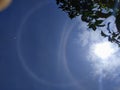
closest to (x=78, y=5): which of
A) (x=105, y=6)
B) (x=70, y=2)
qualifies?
(x=70, y=2)

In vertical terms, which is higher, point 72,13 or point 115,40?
point 72,13

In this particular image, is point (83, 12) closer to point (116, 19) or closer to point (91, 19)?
point (91, 19)

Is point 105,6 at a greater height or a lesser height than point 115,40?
greater

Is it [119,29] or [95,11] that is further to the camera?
[95,11]

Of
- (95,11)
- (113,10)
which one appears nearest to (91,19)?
(95,11)

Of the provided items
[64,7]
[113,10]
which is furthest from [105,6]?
[64,7]

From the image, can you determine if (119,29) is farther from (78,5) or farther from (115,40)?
(78,5)

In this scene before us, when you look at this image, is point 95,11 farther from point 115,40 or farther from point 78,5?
point 115,40
